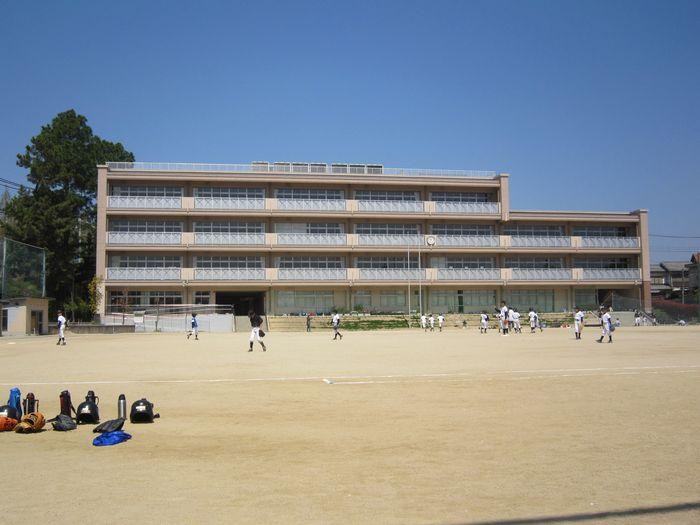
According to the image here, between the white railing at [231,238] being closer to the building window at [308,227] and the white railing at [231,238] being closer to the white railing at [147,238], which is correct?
the white railing at [147,238]

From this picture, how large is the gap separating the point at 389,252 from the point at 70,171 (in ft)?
108

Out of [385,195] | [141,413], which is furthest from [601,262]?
[141,413]

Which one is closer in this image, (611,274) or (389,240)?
(389,240)

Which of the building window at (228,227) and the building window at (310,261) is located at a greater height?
the building window at (228,227)

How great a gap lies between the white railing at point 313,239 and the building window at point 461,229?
33.2 feet

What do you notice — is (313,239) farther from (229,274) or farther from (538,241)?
(538,241)

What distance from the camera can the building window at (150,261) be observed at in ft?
195

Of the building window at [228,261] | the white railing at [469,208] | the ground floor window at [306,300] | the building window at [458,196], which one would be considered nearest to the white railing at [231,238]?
the building window at [228,261]

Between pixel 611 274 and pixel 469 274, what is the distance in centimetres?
1643

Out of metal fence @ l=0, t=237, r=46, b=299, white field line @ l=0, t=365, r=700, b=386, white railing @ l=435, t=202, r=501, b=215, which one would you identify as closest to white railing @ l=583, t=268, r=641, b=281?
white railing @ l=435, t=202, r=501, b=215

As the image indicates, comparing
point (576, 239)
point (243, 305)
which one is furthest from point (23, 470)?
point (576, 239)

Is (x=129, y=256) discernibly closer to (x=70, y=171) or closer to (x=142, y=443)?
(x=70, y=171)

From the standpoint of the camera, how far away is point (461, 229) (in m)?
65.3

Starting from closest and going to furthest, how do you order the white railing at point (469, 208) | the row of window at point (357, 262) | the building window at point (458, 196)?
1. the row of window at point (357, 262)
2. the white railing at point (469, 208)
3. the building window at point (458, 196)
